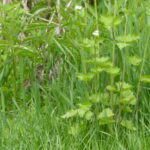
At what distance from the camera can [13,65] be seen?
3701mm

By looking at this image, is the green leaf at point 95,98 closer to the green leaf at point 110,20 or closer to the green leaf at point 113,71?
the green leaf at point 113,71

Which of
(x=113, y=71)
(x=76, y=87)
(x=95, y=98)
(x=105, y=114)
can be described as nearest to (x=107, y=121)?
(x=105, y=114)

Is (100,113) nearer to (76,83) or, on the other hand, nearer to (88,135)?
(88,135)

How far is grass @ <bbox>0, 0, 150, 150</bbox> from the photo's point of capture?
289 centimetres

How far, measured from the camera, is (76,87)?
11.2ft

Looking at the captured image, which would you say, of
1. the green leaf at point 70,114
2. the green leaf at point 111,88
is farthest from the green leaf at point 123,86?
the green leaf at point 70,114

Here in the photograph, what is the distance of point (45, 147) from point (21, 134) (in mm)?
260

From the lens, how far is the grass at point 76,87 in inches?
114

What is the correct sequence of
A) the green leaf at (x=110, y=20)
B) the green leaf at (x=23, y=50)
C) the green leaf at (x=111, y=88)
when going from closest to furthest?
the green leaf at (x=110, y=20)
the green leaf at (x=111, y=88)
the green leaf at (x=23, y=50)

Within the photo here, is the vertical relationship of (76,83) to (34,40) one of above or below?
below

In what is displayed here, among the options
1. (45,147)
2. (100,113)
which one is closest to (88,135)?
(100,113)

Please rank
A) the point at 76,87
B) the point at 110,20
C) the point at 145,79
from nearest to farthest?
the point at 110,20 → the point at 145,79 → the point at 76,87

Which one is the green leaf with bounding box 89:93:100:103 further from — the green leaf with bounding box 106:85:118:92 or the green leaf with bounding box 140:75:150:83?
the green leaf with bounding box 140:75:150:83

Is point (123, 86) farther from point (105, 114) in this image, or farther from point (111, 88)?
point (105, 114)
